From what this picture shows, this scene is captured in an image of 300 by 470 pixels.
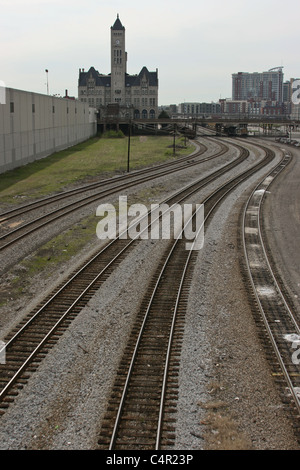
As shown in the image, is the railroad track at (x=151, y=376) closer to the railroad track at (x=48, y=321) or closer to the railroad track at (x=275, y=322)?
the railroad track at (x=48, y=321)

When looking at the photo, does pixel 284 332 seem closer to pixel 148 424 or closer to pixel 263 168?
pixel 148 424

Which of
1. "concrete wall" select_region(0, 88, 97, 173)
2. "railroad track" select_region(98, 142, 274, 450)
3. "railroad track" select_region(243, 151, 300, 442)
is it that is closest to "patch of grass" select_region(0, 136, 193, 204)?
"concrete wall" select_region(0, 88, 97, 173)

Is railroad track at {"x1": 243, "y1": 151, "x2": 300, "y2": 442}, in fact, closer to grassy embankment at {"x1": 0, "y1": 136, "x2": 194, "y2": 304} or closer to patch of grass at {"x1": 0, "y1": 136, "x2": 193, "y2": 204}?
grassy embankment at {"x1": 0, "y1": 136, "x2": 194, "y2": 304}

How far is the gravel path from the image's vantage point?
866 cm

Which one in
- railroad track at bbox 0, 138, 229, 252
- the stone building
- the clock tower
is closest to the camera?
railroad track at bbox 0, 138, 229, 252

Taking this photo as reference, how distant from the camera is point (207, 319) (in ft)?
44.3

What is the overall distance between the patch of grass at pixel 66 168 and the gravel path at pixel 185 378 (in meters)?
18.2

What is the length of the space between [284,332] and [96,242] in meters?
11.0

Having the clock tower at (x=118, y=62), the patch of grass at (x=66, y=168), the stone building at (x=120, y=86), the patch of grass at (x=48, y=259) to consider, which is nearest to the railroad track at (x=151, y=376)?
the patch of grass at (x=48, y=259)

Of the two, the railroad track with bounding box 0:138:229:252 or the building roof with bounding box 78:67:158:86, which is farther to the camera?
the building roof with bounding box 78:67:158:86

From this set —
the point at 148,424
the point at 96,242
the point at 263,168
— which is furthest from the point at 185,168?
the point at 148,424

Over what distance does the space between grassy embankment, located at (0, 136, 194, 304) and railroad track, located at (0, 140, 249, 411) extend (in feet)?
5.05

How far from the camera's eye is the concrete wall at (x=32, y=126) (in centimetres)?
4131

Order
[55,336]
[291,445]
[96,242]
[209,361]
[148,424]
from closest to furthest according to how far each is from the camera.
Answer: [291,445] → [148,424] → [209,361] → [55,336] → [96,242]
